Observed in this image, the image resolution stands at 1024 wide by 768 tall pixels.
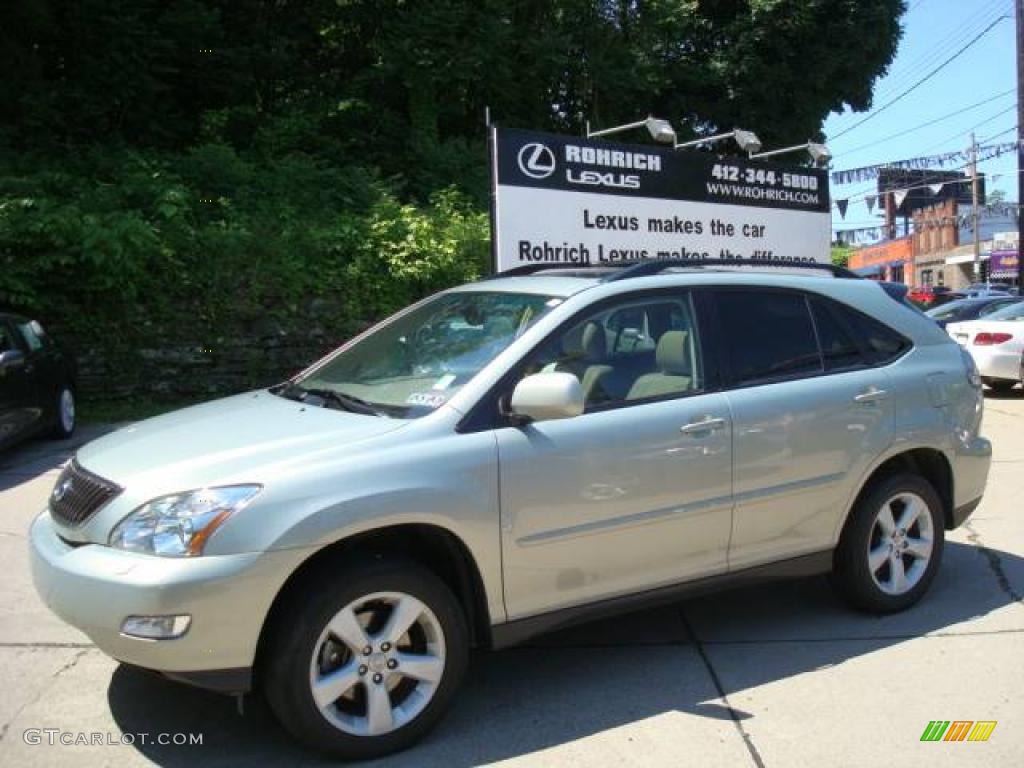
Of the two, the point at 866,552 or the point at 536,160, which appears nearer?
the point at 866,552

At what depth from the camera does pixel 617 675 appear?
4.14 metres

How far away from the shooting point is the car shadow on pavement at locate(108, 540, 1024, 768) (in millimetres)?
3531

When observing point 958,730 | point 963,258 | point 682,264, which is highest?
point 963,258

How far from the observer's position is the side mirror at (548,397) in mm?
3535

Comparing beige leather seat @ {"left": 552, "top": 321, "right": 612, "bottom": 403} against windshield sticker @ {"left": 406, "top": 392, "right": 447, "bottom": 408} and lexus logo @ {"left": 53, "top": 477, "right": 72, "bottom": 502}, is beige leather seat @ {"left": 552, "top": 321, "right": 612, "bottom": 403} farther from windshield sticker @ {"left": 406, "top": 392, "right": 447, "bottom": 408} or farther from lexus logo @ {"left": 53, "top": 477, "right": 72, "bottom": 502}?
lexus logo @ {"left": 53, "top": 477, "right": 72, "bottom": 502}

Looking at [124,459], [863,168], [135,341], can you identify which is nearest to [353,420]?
[124,459]

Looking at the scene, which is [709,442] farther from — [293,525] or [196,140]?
[196,140]

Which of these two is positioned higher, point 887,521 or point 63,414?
point 63,414

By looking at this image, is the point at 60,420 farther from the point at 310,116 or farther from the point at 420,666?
the point at 310,116

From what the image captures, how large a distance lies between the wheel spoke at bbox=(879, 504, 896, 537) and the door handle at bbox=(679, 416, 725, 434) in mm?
1170

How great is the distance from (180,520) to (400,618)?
32.3 inches

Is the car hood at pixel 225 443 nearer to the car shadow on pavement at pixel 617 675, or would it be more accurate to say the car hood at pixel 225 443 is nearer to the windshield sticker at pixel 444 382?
the windshield sticker at pixel 444 382

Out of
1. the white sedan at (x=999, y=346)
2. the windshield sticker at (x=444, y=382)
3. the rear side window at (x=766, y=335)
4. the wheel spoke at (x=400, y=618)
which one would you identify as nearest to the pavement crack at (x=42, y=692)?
the wheel spoke at (x=400, y=618)

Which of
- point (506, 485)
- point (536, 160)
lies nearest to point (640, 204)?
point (536, 160)
